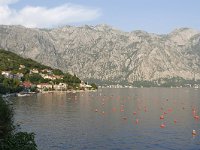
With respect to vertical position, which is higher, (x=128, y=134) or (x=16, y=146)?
(x=16, y=146)

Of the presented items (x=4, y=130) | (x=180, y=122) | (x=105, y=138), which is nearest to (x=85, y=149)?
(x=105, y=138)

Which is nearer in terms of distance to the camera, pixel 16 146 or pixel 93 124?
pixel 16 146

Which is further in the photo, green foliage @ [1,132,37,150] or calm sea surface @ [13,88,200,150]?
calm sea surface @ [13,88,200,150]

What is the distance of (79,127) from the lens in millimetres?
92938

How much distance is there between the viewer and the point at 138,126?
9600cm

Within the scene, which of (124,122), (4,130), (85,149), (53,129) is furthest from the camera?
(124,122)

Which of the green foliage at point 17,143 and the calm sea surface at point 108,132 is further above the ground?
the green foliage at point 17,143

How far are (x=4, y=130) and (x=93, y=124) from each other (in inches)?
2116

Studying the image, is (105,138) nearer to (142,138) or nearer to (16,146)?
(142,138)

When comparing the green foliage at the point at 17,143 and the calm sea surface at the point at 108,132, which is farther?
the calm sea surface at the point at 108,132

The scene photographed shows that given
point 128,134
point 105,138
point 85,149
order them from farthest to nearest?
point 128,134
point 105,138
point 85,149

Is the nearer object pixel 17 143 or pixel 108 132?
pixel 17 143

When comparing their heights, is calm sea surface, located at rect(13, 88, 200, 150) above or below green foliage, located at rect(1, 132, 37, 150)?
below

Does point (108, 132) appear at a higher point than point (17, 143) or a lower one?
lower
